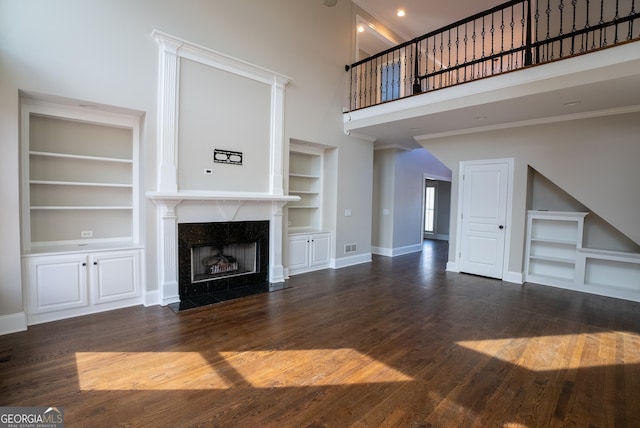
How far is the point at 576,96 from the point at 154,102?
17.3 ft

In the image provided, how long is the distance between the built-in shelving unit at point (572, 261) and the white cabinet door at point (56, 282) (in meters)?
6.68

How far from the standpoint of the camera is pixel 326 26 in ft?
19.0

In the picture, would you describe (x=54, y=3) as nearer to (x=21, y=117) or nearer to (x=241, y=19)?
(x=21, y=117)

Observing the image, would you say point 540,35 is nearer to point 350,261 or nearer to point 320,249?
point 350,261

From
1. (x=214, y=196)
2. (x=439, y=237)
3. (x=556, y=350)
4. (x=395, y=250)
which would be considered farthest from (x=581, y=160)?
(x=439, y=237)

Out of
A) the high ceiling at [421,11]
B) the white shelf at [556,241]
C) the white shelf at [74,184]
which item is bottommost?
the white shelf at [556,241]

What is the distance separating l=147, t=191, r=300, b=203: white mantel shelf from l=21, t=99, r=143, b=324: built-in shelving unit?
59 cm

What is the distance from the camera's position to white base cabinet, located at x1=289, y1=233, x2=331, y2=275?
5.66m

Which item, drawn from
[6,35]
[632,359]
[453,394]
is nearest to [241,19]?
[6,35]

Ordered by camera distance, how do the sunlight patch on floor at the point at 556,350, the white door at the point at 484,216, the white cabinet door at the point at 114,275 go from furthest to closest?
the white door at the point at 484,216 < the white cabinet door at the point at 114,275 < the sunlight patch on floor at the point at 556,350

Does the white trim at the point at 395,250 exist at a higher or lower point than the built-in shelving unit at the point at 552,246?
lower

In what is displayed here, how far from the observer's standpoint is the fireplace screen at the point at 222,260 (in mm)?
4488

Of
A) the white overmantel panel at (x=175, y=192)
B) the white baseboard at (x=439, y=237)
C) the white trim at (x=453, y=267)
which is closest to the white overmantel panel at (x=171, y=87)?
the white overmantel panel at (x=175, y=192)

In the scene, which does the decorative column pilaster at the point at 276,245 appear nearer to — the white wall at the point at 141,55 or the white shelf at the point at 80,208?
the white wall at the point at 141,55
